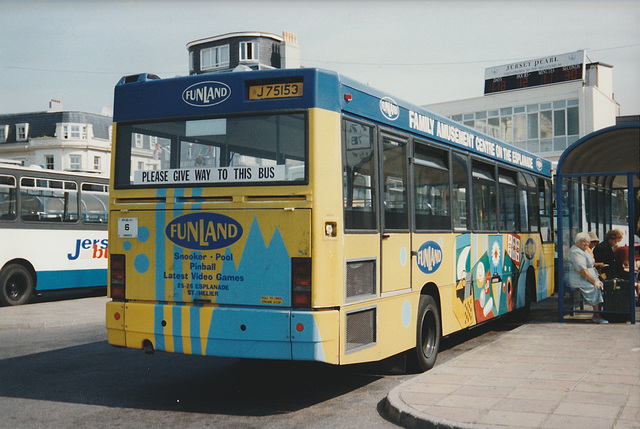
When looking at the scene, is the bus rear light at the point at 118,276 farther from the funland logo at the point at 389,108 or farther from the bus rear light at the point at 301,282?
the funland logo at the point at 389,108

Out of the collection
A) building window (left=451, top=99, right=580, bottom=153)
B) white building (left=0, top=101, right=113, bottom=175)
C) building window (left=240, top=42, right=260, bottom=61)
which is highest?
building window (left=240, top=42, right=260, bottom=61)

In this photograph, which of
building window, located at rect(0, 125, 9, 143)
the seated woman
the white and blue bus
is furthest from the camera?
building window, located at rect(0, 125, 9, 143)

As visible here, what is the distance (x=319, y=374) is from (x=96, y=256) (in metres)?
11.0

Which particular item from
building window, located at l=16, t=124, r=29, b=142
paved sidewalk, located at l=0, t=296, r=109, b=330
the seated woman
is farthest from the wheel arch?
building window, located at l=16, t=124, r=29, b=142

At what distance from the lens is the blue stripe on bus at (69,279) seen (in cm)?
1653

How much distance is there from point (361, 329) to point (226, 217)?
1714mm

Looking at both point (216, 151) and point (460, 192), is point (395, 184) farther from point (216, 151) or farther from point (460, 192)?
point (460, 192)

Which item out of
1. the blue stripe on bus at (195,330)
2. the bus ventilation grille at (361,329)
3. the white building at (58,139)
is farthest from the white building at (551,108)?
the blue stripe on bus at (195,330)

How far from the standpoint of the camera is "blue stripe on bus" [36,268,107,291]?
54.2 feet

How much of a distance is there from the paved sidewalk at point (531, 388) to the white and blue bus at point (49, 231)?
1117cm

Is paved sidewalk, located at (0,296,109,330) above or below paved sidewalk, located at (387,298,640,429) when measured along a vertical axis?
below

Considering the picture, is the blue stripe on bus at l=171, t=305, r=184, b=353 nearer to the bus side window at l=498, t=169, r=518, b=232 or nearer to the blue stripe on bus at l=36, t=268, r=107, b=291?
the bus side window at l=498, t=169, r=518, b=232

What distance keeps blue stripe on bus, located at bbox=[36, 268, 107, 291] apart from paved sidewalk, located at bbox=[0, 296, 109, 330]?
433 mm

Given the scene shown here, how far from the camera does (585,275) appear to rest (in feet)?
40.2
